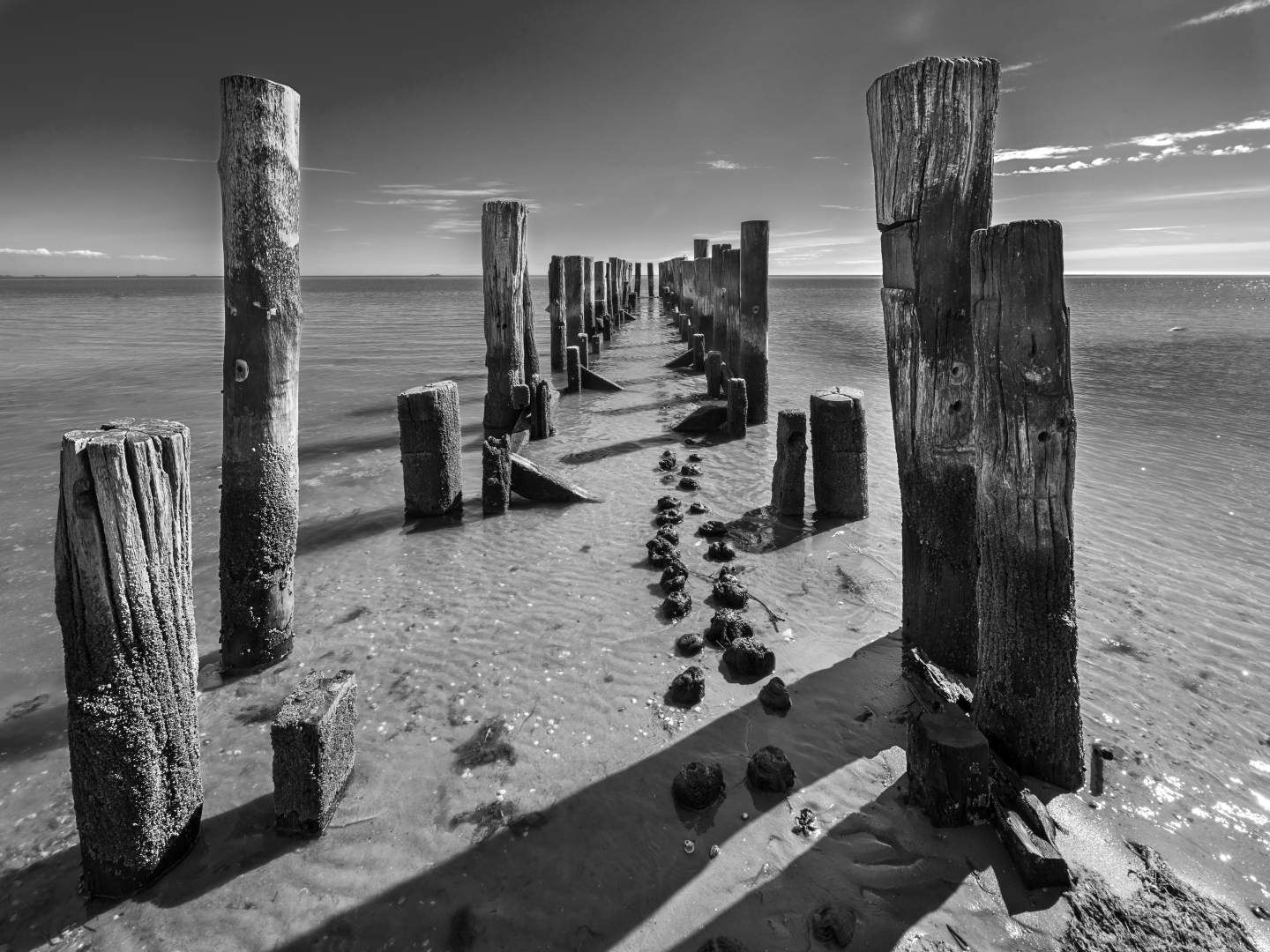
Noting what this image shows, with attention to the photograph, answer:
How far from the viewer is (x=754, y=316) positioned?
1160 centimetres

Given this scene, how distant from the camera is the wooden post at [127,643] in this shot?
8.53 ft

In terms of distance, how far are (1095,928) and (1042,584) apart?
55.4 inches

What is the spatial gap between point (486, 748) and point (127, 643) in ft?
6.08

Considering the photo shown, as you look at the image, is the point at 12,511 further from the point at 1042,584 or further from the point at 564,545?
A: the point at 1042,584

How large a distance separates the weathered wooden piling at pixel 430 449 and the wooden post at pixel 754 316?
5.66 meters

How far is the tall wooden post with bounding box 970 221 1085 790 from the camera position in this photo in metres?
3.11

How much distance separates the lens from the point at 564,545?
22.0 ft

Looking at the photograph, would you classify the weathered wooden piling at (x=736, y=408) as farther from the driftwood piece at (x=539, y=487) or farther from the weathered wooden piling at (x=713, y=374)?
the driftwood piece at (x=539, y=487)

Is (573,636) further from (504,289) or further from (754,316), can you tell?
(754,316)

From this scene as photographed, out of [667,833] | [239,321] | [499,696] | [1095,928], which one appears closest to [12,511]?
[239,321]

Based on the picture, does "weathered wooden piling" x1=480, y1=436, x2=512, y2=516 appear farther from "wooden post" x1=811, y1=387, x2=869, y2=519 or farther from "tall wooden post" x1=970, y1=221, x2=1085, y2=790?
"tall wooden post" x1=970, y1=221, x2=1085, y2=790

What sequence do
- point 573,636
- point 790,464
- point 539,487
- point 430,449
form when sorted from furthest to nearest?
point 539,487 < point 430,449 < point 790,464 < point 573,636

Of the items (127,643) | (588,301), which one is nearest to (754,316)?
(127,643)

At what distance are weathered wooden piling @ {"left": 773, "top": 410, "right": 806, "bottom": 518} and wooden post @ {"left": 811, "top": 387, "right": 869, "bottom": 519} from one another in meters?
0.15
